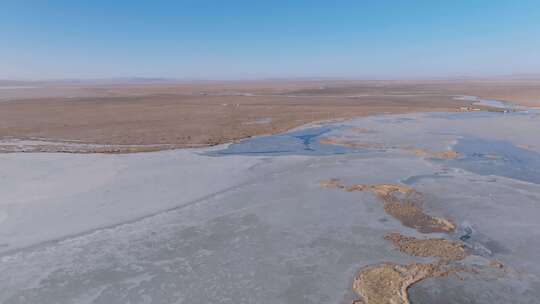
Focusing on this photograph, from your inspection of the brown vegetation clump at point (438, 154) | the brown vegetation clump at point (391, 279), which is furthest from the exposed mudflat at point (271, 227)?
the brown vegetation clump at point (438, 154)

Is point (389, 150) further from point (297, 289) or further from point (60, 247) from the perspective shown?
point (60, 247)

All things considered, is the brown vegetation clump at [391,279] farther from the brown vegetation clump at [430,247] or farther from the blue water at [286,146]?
the blue water at [286,146]

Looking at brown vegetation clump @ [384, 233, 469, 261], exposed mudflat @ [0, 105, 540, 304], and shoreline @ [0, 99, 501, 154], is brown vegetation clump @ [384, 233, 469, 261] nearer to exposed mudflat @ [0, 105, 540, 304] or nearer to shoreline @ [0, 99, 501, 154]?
exposed mudflat @ [0, 105, 540, 304]

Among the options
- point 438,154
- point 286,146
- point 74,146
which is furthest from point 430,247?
point 74,146

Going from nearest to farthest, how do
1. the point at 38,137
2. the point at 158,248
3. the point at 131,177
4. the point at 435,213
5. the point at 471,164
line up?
the point at 158,248 < the point at 435,213 < the point at 131,177 < the point at 471,164 < the point at 38,137

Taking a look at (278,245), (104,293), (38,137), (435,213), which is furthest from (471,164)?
(38,137)

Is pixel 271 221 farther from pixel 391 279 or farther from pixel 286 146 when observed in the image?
pixel 286 146
